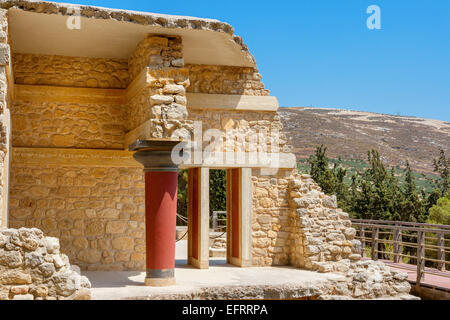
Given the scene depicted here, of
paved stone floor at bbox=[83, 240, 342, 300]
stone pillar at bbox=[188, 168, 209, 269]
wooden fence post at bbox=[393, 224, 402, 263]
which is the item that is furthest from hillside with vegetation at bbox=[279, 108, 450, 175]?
paved stone floor at bbox=[83, 240, 342, 300]

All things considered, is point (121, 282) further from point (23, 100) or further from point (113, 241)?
point (23, 100)

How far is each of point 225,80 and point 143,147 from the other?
3.27 metres

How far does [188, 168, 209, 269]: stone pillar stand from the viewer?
10662 mm

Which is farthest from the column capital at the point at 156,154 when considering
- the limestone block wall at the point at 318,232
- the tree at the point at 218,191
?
the tree at the point at 218,191

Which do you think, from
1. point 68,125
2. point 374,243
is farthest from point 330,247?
point 68,125

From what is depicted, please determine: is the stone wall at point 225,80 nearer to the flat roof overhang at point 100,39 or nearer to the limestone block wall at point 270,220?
the flat roof overhang at point 100,39

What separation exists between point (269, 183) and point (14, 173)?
487 centimetres

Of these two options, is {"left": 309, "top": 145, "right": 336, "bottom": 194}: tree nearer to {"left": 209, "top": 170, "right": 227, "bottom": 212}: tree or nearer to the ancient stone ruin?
{"left": 209, "top": 170, "right": 227, "bottom": 212}: tree

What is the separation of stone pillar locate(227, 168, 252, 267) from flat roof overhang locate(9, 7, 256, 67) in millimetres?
2347

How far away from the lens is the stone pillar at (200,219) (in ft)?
35.0

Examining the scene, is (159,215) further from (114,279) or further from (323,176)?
(323,176)

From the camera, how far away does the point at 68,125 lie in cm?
1009
